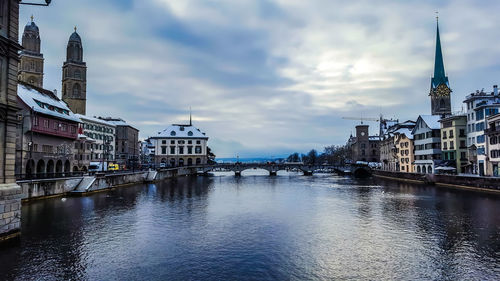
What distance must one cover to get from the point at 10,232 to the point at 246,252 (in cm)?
1581

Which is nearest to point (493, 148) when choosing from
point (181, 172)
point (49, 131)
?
point (49, 131)

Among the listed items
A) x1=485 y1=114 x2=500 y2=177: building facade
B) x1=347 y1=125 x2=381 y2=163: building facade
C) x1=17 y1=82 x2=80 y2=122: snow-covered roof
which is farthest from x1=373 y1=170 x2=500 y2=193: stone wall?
x1=17 y1=82 x2=80 y2=122: snow-covered roof

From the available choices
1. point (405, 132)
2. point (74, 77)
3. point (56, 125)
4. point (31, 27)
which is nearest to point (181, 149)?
point (74, 77)

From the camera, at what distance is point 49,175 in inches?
1967

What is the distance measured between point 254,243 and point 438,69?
149140mm

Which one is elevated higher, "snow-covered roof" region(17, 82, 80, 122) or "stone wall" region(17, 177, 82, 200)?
"snow-covered roof" region(17, 82, 80, 122)

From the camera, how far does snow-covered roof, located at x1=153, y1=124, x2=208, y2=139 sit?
139875mm

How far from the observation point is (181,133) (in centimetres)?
14162

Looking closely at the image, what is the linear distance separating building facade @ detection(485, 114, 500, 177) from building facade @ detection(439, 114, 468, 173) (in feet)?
34.8

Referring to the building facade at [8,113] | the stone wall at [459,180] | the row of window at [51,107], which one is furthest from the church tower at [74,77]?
the stone wall at [459,180]

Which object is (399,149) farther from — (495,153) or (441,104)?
(441,104)

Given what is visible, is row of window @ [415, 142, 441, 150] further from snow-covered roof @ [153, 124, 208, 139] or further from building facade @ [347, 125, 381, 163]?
snow-covered roof @ [153, 124, 208, 139]

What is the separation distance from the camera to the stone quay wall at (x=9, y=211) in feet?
68.8

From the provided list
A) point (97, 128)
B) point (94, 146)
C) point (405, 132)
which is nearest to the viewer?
point (405, 132)
